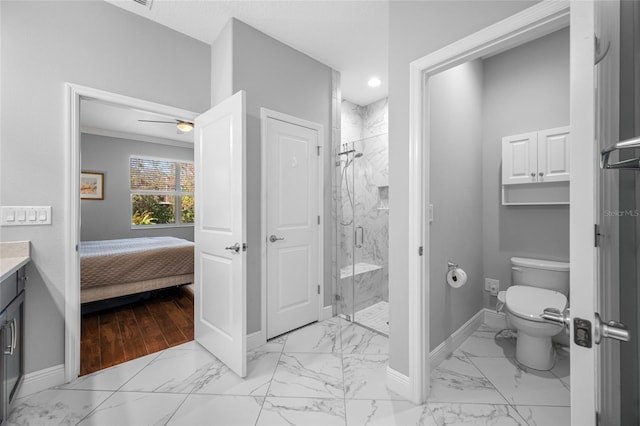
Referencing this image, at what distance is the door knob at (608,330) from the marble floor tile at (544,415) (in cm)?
138

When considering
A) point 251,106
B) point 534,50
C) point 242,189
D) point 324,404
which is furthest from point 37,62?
point 534,50

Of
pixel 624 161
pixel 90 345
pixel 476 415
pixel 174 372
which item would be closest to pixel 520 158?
pixel 476 415

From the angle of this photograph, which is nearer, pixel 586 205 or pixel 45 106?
pixel 586 205

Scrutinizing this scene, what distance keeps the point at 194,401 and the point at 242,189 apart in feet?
4.56

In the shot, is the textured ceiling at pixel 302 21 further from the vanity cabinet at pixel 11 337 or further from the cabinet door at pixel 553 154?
the vanity cabinet at pixel 11 337

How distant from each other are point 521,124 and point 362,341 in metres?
2.51

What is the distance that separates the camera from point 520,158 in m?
2.49

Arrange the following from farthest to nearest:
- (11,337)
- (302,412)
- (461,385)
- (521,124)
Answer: (521,124)
(461,385)
(302,412)
(11,337)

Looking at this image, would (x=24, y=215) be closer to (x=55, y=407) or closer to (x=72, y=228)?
(x=72, y=228)

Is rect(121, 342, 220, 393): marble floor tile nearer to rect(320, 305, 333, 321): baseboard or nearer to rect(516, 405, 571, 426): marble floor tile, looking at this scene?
rect(320, 305, 333, 321): baseboard

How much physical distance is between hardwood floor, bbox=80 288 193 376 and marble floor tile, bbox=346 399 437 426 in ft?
5.70

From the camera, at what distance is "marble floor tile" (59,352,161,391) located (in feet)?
6.11

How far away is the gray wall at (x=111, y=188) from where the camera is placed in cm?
507

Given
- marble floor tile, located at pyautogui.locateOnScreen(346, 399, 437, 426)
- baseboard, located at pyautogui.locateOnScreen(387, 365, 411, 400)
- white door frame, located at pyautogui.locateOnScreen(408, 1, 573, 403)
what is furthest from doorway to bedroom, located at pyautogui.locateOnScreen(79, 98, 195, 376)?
white door frame, located at pyautogui.locateOnScreen(408, 1, 573, 403)
